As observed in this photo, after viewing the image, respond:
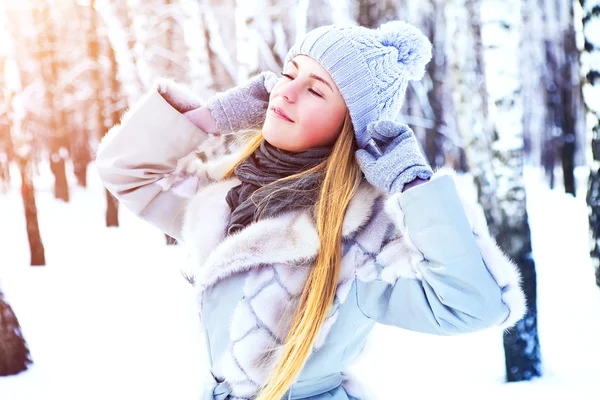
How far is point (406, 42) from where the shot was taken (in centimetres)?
102

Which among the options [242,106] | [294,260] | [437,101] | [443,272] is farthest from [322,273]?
[437,101]

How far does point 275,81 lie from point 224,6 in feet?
6.94

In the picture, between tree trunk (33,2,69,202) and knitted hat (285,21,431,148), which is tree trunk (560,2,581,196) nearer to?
knitted hat (285,21,431,148)

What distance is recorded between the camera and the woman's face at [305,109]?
1004mm

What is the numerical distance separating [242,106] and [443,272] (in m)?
0.59

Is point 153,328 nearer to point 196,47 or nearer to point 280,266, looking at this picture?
point 196,47

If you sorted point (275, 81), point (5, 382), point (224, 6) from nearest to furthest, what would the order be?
1. point (275, 81)
2. point (5, 382)
3. point (224, 6)

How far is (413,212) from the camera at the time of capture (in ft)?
2.76

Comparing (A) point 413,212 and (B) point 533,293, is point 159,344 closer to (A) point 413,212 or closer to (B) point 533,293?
(B) point 533,293

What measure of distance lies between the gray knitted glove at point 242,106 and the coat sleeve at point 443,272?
424 mm

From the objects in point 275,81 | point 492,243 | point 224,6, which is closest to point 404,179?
point 492,243

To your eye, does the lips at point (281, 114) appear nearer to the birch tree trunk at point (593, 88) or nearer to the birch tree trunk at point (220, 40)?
the birch tree trunk at point (593, 88)

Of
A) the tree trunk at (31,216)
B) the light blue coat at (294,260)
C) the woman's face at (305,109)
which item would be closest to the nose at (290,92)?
the woman's face at (305,109)

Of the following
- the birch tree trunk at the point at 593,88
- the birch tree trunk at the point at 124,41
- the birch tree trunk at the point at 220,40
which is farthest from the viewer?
the birch tree trunk at the point at 220,40
